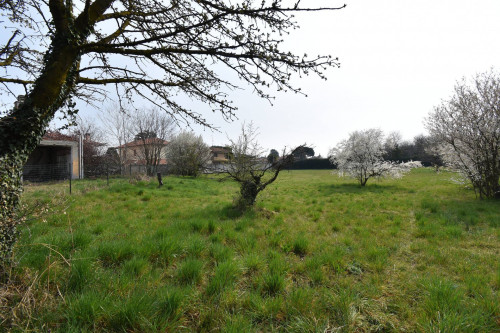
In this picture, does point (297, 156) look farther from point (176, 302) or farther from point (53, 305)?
point (53, 305)

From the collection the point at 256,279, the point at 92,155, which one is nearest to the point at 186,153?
the point at 92,155

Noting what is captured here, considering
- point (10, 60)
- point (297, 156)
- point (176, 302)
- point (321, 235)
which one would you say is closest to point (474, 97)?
point (297, 156)

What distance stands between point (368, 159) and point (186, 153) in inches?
754

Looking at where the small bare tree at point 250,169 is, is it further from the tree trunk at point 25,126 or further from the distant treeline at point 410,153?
the distant treeline at point 410,153

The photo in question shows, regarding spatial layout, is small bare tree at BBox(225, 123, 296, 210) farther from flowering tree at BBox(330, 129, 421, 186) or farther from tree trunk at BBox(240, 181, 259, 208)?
flowering tree at BBox(330, 129, 421, 186)

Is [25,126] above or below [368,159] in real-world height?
below

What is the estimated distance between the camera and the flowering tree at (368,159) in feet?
51.7

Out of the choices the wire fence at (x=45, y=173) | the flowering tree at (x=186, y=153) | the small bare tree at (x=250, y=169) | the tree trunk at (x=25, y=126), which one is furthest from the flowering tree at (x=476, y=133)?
the wire fence at (x=45, y=173)

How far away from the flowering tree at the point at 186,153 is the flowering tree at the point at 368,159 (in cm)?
1500

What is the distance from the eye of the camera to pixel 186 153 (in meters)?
25.1

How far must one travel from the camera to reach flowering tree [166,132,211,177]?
80.9 ft

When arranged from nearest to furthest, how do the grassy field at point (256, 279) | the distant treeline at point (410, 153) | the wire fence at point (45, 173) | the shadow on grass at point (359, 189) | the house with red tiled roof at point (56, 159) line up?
the grassy field at point (256, 279) → the shadow on grass at point (359, 189) → the wire fence at point (45, 173) → the house with red tiled roof at point (56, 159) → the distant treeline at point (410, 153)

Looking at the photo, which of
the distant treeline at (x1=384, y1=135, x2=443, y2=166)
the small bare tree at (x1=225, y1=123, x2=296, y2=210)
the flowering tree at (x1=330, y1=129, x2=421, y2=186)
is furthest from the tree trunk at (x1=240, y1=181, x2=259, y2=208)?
the distant treeline at (x1=384, y1=135, x2=443, y2=166)

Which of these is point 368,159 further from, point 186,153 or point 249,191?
point 186,153
